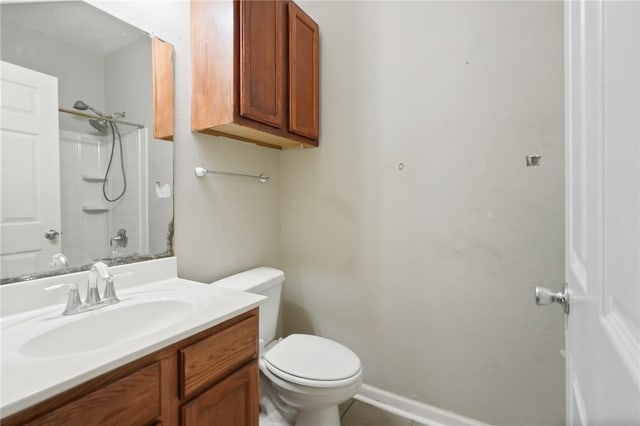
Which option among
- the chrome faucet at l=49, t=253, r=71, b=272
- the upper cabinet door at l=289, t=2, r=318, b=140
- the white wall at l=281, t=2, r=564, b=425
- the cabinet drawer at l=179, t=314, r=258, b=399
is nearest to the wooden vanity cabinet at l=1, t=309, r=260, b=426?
the cabinet drawer at l=179, t=314, r=258, b=399

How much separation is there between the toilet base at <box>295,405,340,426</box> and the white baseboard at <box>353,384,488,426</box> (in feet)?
1.25

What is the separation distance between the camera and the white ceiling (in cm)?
94

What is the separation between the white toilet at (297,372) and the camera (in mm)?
1196

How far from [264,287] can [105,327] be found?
0.69 m

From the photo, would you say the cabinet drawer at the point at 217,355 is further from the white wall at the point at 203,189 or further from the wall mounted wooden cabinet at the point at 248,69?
the wall mounted wooden cabinet at the point at 248,69

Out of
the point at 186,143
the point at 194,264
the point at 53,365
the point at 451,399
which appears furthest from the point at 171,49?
the point at 451,399

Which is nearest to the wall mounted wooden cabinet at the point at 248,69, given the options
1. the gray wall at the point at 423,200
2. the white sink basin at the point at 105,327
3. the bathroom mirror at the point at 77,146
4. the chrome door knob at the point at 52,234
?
the gray wall at the point at 423,200

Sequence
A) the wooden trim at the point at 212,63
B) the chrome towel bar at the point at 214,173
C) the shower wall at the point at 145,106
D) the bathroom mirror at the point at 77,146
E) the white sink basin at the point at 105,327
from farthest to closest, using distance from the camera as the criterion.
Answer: the chrome towel bar at the point at 214,173
the wooden trim at the point at 212,63
the shower wall at the point at 145,106
the bathroom mirror at the point at 77,146
the white sink basin at the point at 105,327

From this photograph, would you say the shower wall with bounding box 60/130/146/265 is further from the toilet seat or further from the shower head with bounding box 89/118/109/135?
the toilet seat

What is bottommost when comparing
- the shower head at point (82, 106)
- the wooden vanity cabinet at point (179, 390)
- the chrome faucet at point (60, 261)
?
the wooden vanity cabinet at point (179, 390)

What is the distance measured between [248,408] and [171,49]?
1499mm

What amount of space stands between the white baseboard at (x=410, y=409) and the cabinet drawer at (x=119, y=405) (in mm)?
1255

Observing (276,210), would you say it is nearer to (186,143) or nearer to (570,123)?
(186,143)

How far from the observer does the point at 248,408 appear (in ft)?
3.31
